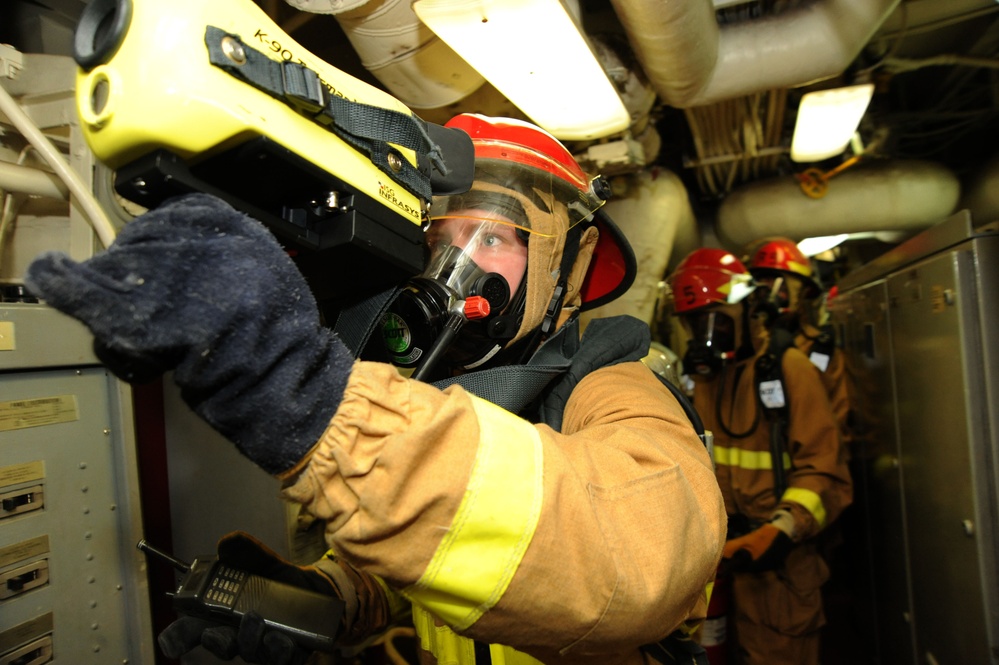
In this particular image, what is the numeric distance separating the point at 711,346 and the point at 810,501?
100 centimetres

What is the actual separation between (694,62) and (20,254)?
2.52m

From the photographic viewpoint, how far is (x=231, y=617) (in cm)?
113

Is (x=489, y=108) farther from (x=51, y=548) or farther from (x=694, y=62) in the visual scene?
(x=51, y=548)

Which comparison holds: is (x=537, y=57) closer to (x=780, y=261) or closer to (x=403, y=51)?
(x=403, y=51)

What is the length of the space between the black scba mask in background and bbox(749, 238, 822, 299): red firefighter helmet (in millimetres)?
1056

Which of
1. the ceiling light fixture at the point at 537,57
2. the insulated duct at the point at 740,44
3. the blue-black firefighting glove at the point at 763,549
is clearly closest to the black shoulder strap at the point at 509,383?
the ceiling light fixture at the point at 537,57

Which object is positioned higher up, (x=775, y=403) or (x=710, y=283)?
(x=710, y=283)

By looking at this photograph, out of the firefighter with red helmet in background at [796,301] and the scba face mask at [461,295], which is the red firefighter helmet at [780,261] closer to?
the firefighter with red helmet in background at [796,301]

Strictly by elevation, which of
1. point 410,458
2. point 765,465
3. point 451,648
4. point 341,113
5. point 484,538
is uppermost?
point 341,113

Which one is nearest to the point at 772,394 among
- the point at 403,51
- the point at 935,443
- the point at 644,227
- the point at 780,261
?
the point at 935,443

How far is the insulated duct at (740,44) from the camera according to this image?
5.61 ft

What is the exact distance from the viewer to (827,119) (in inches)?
113

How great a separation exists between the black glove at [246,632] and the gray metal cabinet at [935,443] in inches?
88.6

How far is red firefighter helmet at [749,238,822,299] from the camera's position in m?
3.97
